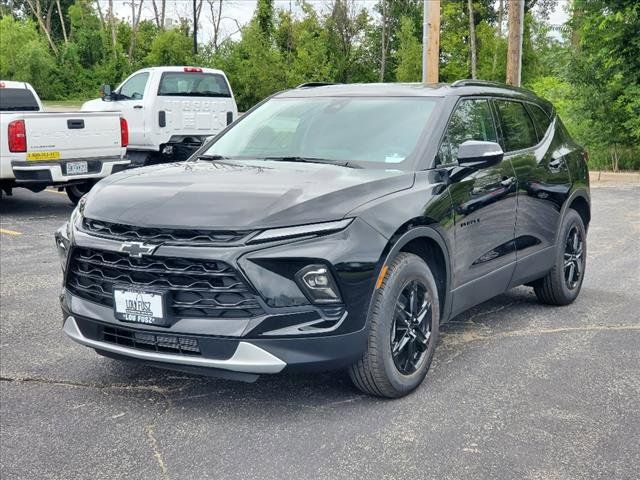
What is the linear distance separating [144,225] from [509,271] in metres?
2.68

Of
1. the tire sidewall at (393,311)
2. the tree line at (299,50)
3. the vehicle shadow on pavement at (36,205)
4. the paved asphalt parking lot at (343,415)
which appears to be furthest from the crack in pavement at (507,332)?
the tree line at (299,50)

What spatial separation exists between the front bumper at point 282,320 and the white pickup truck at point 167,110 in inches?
441

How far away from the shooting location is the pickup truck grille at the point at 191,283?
3711mm

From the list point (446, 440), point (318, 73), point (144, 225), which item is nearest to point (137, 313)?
point (144, 225)

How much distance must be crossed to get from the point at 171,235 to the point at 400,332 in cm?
134

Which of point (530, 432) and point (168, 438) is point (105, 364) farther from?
point (530, 432)

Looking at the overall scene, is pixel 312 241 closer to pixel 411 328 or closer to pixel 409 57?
pixel 411 328

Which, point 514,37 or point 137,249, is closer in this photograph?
point 137,249

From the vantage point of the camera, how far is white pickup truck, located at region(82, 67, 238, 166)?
14711mm

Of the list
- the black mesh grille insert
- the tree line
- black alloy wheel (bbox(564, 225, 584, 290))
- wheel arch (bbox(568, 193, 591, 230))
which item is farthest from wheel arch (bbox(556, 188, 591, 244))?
the tree line

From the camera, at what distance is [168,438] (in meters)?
3.79

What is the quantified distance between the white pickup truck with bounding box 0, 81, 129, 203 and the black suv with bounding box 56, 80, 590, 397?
616 cm

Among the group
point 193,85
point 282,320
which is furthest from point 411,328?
point 193,85

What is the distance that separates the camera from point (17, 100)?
1250cm
